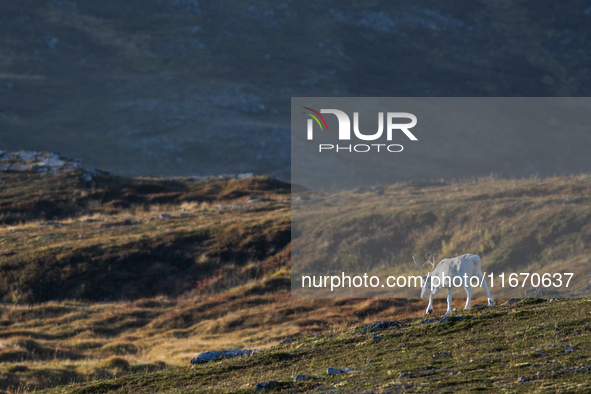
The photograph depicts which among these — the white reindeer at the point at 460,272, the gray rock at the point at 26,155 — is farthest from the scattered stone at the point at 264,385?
the gray rock at the point at 26,155

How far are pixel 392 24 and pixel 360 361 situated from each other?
6295 inches

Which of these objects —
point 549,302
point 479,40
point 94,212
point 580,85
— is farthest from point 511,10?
point 549,302

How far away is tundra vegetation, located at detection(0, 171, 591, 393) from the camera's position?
952 centimetres

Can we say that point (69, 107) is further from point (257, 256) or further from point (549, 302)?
point (549, 302)

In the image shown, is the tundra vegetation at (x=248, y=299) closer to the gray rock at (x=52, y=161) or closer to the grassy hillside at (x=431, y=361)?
the grassy hillside at (x=431, y=361)

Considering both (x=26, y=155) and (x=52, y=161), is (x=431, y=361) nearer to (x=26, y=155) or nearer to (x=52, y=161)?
(x=52, y=161)

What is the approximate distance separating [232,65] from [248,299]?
374 ft

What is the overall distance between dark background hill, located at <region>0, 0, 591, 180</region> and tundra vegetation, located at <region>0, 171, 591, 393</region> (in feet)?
180

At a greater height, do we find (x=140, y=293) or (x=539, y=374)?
(x=539, y=374)

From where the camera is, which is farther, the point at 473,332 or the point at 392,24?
the point at 392,24

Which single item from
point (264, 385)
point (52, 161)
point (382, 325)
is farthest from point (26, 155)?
point (264, 385)

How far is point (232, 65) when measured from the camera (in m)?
140

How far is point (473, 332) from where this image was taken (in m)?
11.1

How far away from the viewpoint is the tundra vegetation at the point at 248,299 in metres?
9.52
